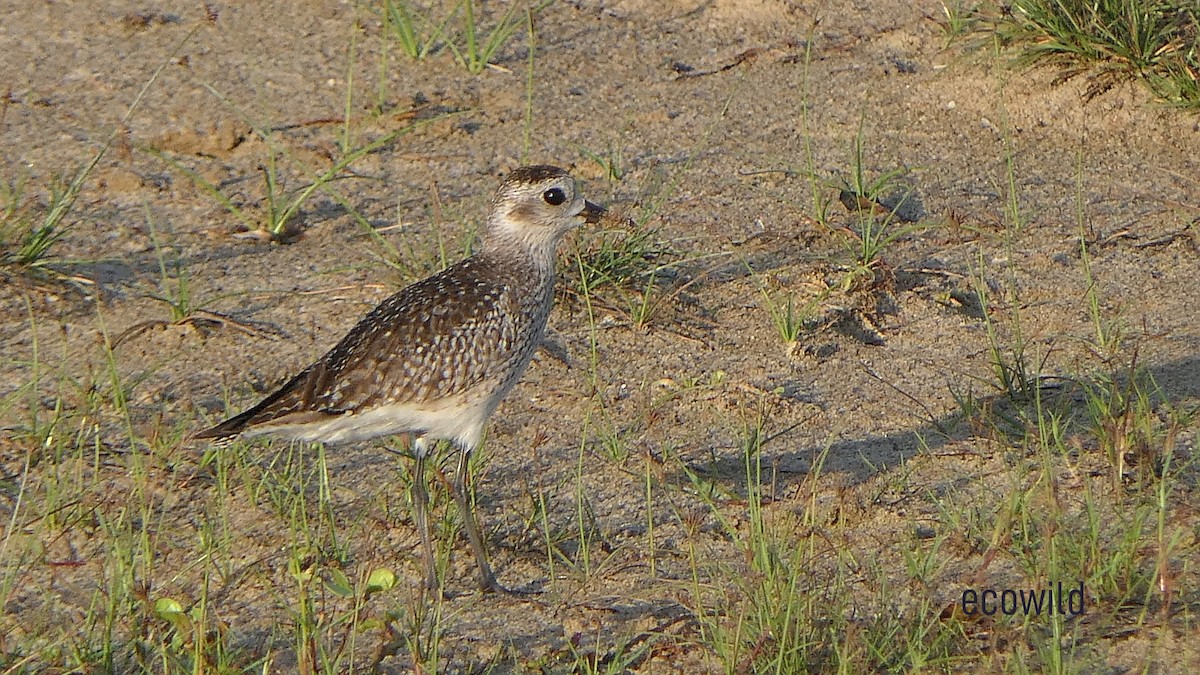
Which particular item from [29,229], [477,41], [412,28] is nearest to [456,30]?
[477,41]

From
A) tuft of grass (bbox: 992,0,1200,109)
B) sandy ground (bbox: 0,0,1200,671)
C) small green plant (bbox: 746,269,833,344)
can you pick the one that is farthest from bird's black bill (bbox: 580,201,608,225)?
tuft of grass (bbox: 992,0,1200,109)

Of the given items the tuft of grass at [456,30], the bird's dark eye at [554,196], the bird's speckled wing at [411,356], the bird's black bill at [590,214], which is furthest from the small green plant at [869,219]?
the tuft of grass at [456,30]

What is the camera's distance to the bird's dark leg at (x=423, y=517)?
5.30m

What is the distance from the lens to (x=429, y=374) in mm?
5379

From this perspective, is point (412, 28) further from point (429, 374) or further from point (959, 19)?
point (429, 374)

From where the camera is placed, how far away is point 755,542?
15.8 ft

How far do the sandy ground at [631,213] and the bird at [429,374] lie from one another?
0.31 meters

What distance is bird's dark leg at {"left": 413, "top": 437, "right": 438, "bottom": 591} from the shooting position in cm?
530

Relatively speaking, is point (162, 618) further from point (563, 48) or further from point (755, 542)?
point (563, 48)

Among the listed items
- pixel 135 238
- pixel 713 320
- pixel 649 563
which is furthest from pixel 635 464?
pixel 135 238

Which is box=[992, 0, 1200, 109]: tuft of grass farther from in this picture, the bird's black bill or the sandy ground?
the bird's black bill

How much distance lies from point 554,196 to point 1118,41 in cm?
349

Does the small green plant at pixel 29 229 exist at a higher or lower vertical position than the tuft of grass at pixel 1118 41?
lower

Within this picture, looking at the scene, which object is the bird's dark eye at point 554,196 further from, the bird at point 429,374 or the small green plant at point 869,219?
the small green plant at point 869,219
